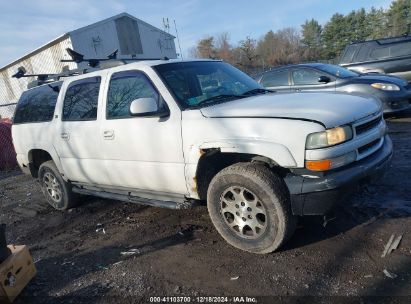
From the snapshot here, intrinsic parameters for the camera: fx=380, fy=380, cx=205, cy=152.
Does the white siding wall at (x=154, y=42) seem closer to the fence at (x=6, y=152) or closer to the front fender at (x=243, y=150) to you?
the fence at (x=6, y=152)

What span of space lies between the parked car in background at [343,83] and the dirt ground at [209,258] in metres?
3.31

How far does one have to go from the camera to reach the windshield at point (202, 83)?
401cm

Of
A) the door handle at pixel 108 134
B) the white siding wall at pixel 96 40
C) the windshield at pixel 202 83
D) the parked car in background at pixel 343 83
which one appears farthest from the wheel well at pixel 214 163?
the white siding wall at pixel 96 40

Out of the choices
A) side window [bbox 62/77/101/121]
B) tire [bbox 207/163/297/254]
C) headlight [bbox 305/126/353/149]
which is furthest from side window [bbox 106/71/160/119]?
headlight [bbox 305/126/353/149]

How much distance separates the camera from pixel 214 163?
12.8 ft

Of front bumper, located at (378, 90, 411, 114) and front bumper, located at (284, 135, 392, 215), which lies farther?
front bumper, located at (378, 90, 411, 114)

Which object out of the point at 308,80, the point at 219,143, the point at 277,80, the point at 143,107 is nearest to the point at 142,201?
the point at 143,107

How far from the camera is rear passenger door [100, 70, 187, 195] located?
394 cm

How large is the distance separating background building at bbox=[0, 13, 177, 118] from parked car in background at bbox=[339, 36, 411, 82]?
1576 centimetres

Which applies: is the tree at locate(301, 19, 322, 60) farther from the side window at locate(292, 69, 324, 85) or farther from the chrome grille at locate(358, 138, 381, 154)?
the chrome grille at locate(358, 138, 381, 154)

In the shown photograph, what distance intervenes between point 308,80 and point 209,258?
6141 mm

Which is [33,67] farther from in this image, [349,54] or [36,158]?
[36,158]

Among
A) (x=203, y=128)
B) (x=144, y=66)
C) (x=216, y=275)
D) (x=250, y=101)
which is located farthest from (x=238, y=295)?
(x=144, y=66)

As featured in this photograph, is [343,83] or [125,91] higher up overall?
[125,91]
